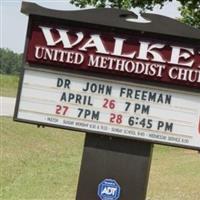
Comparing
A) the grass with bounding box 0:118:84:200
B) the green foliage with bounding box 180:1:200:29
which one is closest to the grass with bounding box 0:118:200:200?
the grass with bounding box 0:118:84:200

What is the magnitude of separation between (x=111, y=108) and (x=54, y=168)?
10.5m

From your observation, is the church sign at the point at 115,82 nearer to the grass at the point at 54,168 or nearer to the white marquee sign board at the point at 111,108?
the white marquee sign board at the point at 111,108

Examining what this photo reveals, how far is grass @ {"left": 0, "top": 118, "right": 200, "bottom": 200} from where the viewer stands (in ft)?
45.3

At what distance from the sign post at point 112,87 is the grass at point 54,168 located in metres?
5.44

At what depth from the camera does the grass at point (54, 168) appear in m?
13.8

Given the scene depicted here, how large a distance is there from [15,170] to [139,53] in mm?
9640

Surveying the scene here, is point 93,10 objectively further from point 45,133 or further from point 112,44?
point 45,133

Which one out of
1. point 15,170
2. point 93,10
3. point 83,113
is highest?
point 93,10

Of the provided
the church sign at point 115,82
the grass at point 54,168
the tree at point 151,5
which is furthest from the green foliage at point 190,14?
the church sign at point 115,82

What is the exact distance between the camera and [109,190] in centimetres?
727

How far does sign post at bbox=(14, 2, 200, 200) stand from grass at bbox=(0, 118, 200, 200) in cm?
544

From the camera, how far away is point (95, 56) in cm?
711

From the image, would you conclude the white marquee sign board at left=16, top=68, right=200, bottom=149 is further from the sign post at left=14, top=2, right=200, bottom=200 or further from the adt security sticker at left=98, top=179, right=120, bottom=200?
the adt security sticker at left=98, top=179, right=120, bottom=200

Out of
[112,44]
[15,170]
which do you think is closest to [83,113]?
[112,44]
